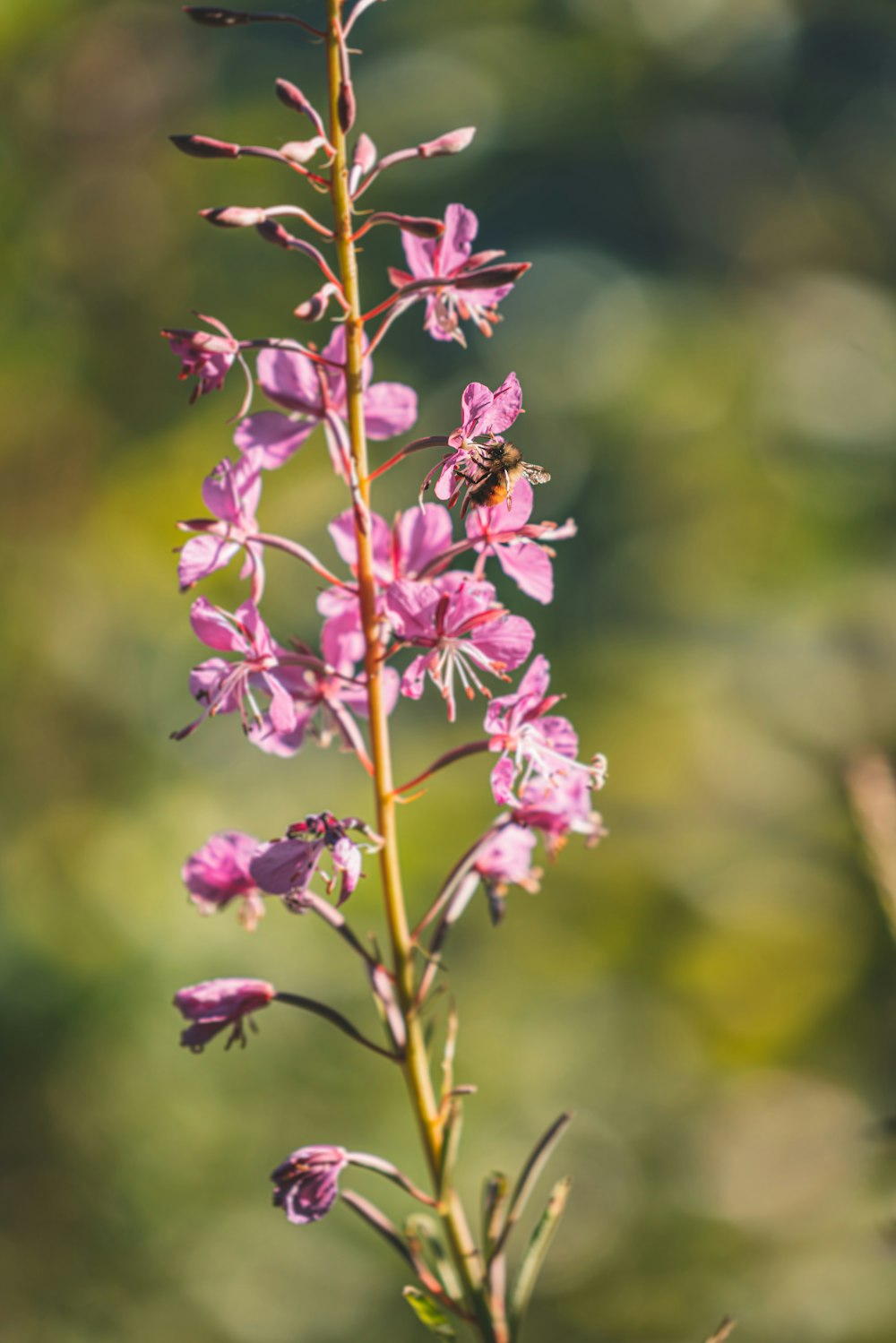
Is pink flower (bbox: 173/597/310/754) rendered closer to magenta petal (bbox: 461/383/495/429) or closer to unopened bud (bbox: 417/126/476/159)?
magenta petal (bbox: 461/383/495/429)

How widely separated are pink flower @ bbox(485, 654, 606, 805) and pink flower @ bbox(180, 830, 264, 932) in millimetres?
304

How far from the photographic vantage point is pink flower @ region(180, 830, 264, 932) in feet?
4.26

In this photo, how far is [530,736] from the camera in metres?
1.25

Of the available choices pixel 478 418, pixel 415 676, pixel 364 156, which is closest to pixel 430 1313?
pixel 415 676

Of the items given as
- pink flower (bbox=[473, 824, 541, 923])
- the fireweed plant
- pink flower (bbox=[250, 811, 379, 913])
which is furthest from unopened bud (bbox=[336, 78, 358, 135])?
pink flower (bbox=[473, 824, 541, 923])

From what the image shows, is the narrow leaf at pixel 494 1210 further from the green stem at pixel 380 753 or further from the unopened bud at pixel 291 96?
the unopened bud at pixel 291 96

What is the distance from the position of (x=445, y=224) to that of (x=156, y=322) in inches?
243

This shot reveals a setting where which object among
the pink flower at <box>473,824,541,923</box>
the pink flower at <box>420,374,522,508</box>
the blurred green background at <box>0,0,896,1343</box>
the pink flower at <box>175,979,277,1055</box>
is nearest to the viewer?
the pink flower at <box>420,374,522,508</box>

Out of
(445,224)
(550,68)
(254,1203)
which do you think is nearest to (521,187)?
(550,68)

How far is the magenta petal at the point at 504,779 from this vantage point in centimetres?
116

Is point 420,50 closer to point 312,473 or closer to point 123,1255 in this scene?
point 312,473

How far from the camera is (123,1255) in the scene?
14.9 ft

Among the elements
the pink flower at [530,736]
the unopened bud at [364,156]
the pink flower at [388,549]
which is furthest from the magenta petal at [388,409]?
the pink flower at [530,736]

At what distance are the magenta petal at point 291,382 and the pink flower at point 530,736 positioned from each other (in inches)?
14.7
